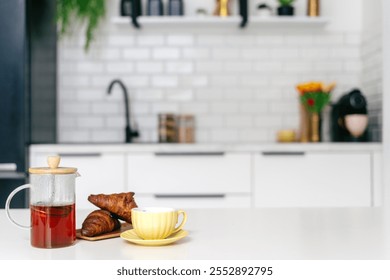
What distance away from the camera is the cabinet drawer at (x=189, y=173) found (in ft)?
11.4

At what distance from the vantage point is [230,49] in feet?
13.9

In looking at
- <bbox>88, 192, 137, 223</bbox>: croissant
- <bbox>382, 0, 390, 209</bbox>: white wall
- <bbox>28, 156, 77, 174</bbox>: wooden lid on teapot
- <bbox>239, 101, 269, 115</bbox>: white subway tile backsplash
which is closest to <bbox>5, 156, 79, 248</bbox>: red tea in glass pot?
<bbox>28, 156, 77, 174</bbox>: wooden lid on teapot

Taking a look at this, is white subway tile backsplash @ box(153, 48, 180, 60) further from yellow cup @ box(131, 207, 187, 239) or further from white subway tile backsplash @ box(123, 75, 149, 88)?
yellow cup @ box(131, 207, 187, 239)

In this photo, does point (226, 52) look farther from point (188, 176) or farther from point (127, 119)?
point (188, 176)

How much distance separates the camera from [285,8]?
4.01 metres

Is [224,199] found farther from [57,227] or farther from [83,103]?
[57,227]

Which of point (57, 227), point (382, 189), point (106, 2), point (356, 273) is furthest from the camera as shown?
point (106, 2)

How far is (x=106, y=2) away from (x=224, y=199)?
1.74 metres

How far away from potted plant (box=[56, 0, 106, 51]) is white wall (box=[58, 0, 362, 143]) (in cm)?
10

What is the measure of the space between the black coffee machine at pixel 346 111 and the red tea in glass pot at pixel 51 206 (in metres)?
2.84

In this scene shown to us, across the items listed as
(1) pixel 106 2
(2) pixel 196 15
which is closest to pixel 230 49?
(2) pixel 196 15

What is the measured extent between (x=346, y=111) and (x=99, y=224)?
2.84 m

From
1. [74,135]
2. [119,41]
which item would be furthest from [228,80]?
[74,135]

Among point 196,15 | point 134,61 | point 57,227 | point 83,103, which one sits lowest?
point 57,227
